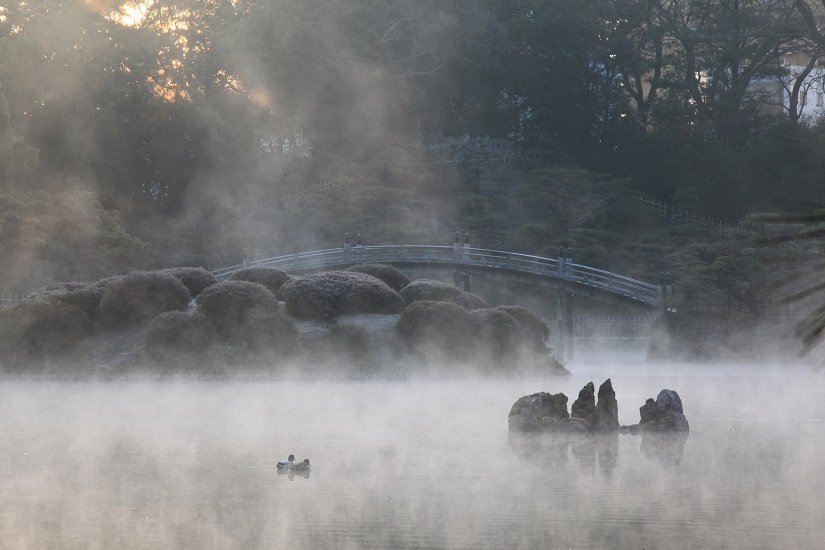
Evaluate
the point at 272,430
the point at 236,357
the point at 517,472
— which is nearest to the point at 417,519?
A: the point at 517,472

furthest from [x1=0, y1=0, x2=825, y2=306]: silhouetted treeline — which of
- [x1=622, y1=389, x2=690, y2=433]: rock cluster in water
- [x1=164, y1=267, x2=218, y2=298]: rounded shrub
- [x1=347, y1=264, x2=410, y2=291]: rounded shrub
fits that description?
[x1=622, y1=389, x2=690, y2=433]: rock cluster in water

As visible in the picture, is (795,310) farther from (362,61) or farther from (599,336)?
(362,61)

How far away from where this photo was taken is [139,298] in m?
35.9

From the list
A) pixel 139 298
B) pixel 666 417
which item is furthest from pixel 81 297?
pixel 666 417

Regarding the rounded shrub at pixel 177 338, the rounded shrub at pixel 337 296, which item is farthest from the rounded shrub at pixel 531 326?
the rounded shrub at pixel 177 338

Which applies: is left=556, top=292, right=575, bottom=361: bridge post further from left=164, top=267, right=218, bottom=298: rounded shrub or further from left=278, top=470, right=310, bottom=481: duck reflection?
left=278, top=470, right=310, bottom=481: duck reflection

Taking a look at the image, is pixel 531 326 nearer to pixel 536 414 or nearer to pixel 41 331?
pixel 41 331

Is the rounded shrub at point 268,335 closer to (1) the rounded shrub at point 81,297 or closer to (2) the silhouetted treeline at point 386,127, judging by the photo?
(1) the rounded shrub at point 81,297

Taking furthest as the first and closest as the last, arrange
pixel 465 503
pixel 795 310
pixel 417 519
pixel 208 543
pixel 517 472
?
1. pixel 795 310
2. pixel 517 472
3. pixel 465 503
4. pixel 417 519
5. pixel 208 543

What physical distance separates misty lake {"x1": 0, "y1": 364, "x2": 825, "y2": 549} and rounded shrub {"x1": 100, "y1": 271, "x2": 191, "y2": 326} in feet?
23.5

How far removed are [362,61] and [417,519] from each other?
6239cm

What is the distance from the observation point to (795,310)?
157 ft

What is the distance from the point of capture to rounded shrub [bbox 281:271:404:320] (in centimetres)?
3641

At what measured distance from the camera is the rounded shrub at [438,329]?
35281 millimetres
